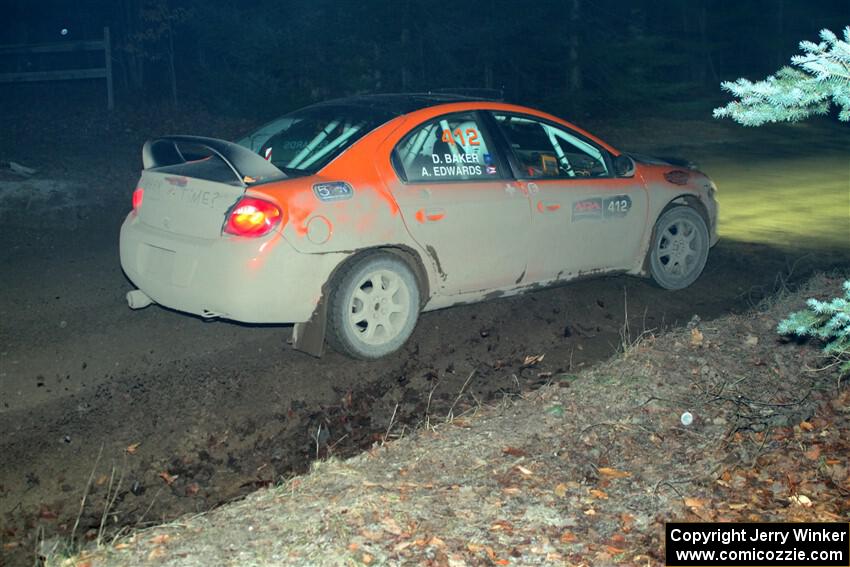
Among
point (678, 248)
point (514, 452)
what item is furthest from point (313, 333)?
point (678, 248)

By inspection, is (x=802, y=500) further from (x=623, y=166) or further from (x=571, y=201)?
(x=623, y=166)

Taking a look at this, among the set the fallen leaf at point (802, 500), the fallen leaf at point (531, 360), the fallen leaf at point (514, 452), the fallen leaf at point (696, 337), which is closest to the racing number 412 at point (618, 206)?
the fallen leaf at point (696, 337)

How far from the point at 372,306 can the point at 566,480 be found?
218cm

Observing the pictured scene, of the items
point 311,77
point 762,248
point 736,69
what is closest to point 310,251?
point 762,248

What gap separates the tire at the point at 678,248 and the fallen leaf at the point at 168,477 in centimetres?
455

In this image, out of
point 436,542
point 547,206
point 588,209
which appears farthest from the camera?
point 588,209

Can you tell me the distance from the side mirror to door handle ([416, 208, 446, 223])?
179 centimetres

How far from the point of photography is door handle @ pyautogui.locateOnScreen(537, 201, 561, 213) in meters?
7.04

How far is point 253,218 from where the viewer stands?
589 centimetres

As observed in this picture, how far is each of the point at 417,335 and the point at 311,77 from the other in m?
17.3

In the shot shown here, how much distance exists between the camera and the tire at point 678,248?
316 inches

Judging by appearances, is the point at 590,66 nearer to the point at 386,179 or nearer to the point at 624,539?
the point at 386,179

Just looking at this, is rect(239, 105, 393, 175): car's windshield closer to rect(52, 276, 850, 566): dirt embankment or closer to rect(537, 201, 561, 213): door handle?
rect(537, 201, 561, 213): door handle

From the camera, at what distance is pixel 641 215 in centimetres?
776
